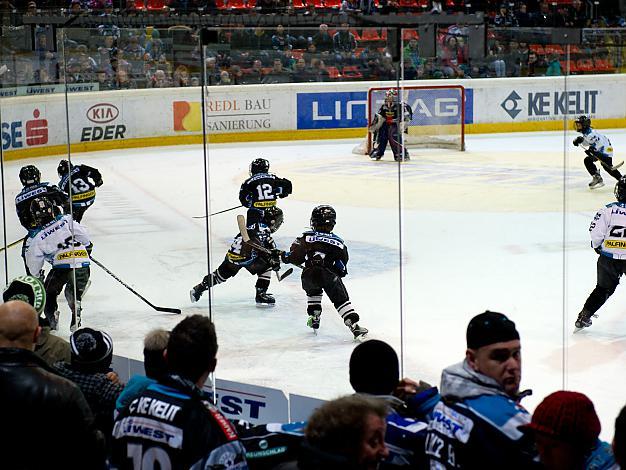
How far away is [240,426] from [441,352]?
2.73 meters

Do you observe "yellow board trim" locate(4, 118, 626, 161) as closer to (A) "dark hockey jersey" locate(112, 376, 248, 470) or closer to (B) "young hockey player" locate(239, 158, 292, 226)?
(B) "young hockey player" locate(239, 158, 292, 226)

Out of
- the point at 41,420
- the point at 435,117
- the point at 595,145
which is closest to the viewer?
the point at 41,420

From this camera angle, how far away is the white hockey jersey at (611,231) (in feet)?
20.2

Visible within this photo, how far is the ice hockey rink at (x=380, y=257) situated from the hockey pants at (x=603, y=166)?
21 centimetres

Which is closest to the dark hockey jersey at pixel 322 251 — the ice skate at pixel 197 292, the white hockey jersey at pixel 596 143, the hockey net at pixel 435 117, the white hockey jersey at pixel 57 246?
the ice skate at pixel 197 292

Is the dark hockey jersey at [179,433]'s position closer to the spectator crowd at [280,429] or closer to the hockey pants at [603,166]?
the spectator crowd at [280,429]

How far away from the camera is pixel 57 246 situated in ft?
20.8

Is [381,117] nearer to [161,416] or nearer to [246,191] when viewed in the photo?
[246,191]

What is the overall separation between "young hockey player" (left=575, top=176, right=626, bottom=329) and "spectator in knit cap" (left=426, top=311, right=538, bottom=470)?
3605 mm

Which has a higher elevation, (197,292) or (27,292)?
(27,292)

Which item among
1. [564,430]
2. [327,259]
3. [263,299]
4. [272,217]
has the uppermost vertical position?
[564,430]

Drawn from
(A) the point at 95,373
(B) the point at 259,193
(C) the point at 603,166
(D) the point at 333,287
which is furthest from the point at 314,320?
(C) the point at 603,166

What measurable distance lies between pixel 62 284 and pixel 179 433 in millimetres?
4073

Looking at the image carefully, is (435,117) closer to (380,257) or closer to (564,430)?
(380,257)
